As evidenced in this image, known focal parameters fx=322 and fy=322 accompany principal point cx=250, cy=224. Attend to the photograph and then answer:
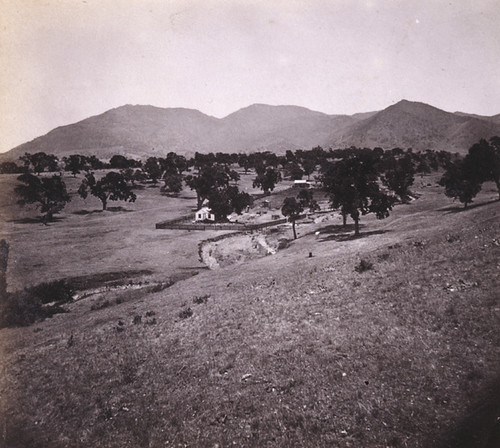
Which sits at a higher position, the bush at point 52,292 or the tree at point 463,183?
the tree at point 463,183

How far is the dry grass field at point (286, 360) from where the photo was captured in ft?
39.0

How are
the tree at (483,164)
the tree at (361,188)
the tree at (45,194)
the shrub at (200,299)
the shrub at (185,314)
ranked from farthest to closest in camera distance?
the tree at (45,194)
the tree at (483,164)
the tree at (361,188)
the shrub at (200,299)
the shrub at (185,314)

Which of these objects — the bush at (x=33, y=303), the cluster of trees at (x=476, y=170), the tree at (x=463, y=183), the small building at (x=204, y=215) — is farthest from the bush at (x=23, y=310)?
the cluster of trees at (x=476, y=170)

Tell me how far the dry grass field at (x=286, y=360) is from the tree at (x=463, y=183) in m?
23.6

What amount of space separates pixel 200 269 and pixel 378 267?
24953 millimetres

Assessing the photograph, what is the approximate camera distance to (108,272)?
135 feet

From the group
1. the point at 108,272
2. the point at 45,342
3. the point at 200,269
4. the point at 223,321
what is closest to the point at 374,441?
the point at 223,321

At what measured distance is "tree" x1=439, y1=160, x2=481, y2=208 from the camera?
4831 centimetres

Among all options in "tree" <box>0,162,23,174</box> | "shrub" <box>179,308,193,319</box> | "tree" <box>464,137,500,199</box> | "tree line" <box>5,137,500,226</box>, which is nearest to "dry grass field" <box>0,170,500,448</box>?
"shrub" <box>179,308,193,319</box>

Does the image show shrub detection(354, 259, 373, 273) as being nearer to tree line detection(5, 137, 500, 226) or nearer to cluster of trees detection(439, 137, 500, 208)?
tree line detection(5, 137, 500, 226)

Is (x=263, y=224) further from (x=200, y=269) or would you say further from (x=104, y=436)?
(x=104, y=436)

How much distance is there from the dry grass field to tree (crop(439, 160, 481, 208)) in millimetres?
23629

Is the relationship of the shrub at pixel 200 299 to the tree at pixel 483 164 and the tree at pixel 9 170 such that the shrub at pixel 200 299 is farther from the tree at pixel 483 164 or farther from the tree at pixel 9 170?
the tree at pixel 9 170

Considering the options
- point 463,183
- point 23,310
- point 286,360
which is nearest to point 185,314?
point 286,360
